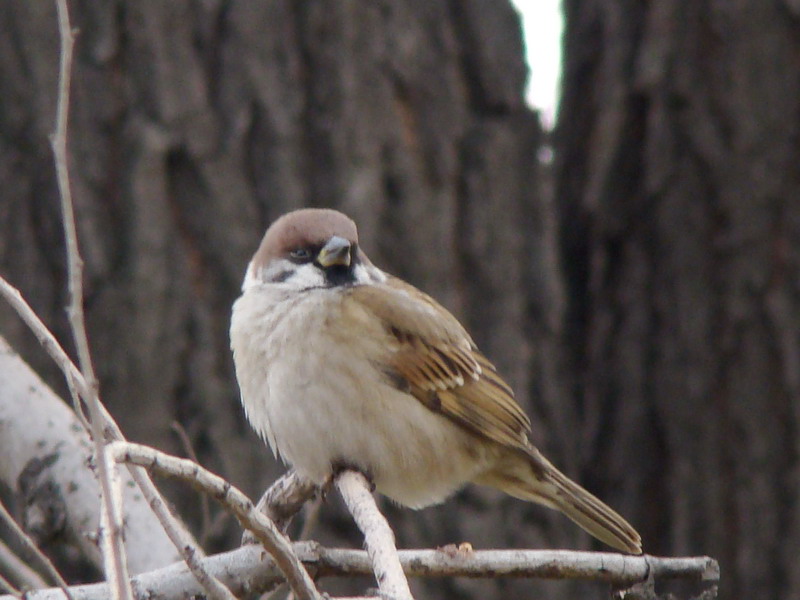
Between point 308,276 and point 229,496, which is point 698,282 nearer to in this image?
point 308,276

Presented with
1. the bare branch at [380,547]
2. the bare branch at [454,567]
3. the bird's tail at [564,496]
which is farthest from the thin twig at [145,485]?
the bird's tail at [564,496]

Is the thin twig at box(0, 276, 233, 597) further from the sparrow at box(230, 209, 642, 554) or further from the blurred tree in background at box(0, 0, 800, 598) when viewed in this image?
the blurred tree in background at box(0, 0, 800, 598)

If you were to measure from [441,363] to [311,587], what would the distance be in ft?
5.02

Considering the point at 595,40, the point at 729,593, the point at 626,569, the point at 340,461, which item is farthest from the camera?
the point at 595,40

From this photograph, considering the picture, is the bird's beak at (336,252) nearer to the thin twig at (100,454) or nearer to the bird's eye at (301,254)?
the bird's eye at (301,254)

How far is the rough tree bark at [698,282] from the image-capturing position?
4777 millimetres

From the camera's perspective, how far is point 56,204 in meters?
4.46

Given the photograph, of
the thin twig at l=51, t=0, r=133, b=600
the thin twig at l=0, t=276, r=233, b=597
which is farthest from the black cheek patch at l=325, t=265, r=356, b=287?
the thin twig at l=51, t=0, r=133, b=600

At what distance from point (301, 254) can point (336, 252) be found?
0.45 ft

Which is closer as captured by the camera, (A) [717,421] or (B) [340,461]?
(B) [340,461]

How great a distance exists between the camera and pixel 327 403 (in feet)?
10.7

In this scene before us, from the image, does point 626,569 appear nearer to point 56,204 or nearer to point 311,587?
point 311,587

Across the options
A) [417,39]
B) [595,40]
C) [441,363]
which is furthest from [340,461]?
[595,40]

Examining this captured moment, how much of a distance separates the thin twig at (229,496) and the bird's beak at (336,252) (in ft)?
4.53
